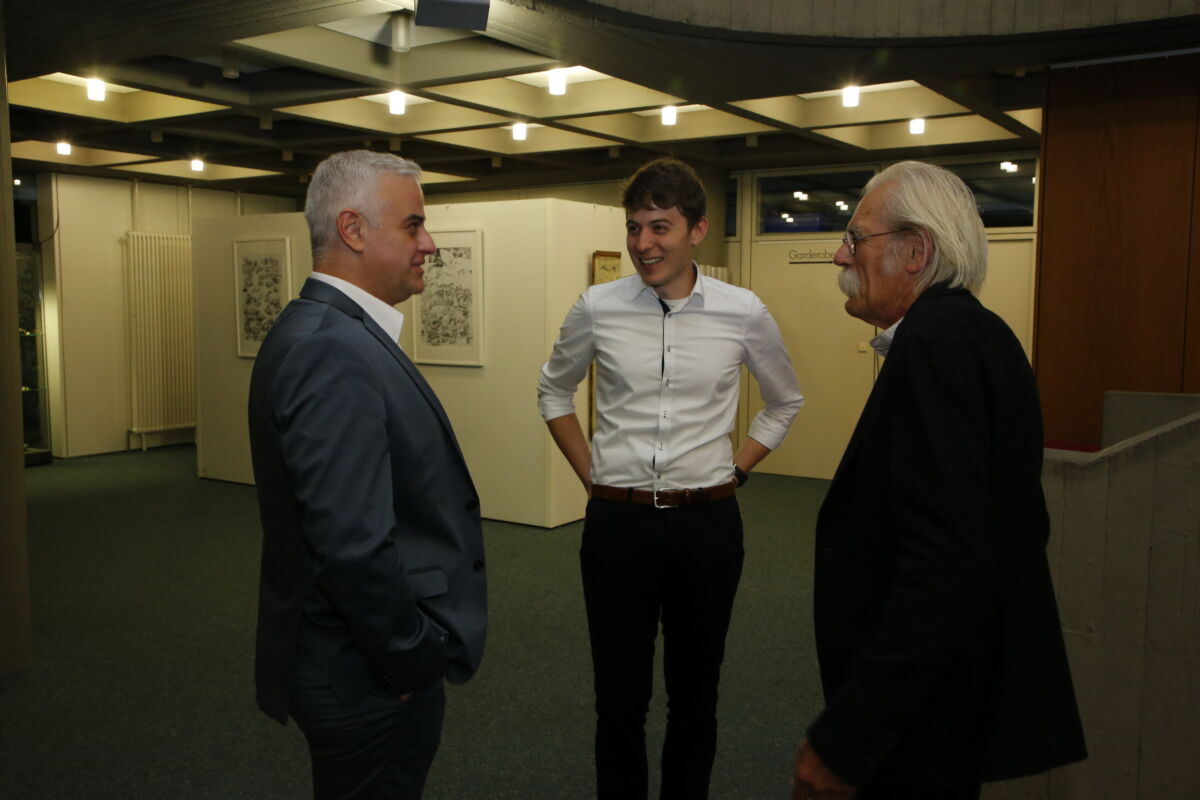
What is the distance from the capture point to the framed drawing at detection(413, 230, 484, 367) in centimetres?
754

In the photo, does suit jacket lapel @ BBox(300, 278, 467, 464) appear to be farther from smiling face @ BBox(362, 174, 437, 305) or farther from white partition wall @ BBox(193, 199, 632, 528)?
white partition wall @ BBox(193, 199, 632, 528)

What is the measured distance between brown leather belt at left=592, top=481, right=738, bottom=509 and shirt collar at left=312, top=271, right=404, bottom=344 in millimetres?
939

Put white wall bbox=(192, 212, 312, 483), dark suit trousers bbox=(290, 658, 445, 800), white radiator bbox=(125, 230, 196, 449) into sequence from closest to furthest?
dark suit trousers bbox=(290, 658, 445, 800) → white wall bbox=(192, 212, 312, 483) → white radiator bbox=(125, 230, 196, 449)

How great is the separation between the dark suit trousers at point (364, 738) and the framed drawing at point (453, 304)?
5.86 metres

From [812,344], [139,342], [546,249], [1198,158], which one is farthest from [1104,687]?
[139,342]

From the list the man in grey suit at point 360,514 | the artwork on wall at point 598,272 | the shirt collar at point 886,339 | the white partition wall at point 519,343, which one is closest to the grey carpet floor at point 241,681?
the white partition wall at point 519,343

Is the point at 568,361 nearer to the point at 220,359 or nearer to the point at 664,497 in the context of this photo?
the point at 664,497

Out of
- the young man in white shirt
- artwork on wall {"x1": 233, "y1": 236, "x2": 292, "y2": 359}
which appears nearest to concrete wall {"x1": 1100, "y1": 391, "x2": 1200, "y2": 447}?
the young man in white shirt

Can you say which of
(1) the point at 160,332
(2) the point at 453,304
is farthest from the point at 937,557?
(1) the point at 160,332

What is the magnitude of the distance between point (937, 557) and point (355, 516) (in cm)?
92

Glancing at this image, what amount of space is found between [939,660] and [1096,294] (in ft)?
13.8

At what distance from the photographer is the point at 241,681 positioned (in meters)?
4.37

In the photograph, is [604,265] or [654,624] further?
[604,265]

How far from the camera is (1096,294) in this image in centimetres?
490
